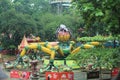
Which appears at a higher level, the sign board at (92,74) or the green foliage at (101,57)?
the green foliage at (101,57)

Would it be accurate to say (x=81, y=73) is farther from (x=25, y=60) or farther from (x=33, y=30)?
(x=33, y=30)

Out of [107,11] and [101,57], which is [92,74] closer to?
[101,57]

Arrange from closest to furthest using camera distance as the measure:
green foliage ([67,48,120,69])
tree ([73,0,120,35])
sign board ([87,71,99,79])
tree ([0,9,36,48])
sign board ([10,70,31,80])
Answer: tree ([73,0,120,35])
green foliage ([67,48,120,69])
sign board ([87,71,99,79])
sign board ([10,70,31,80])
tree ([0,9,36,48])

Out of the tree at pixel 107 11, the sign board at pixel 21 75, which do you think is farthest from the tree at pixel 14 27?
the tree at pixel 107 11

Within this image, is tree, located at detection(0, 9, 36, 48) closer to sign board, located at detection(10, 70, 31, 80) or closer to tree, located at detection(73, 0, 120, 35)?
sign board, located at detection(10, 70, 31, 80)

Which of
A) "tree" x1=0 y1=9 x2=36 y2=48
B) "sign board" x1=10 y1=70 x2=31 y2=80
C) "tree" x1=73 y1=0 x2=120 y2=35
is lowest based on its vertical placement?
"sign board" x1=10 y1=70 x2=31 y2=80

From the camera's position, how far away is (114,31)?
14297 millimetres

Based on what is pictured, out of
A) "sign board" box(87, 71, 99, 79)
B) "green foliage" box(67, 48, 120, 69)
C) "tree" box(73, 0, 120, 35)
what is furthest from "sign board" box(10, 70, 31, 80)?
"tree" box(73, 0, 120, 35)

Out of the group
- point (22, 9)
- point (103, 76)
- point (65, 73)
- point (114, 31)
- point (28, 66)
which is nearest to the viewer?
point (114, 31)

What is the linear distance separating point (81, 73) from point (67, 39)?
25.0 ft

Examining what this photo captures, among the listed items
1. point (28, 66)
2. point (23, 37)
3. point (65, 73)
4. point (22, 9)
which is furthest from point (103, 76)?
point (22, 9)

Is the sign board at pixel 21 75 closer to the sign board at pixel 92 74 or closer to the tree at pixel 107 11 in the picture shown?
the sign board at pixel 92 74

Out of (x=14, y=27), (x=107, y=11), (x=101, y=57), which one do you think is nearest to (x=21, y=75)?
(x=101, y=57)

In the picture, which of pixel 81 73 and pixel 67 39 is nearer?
pixel 81 73
